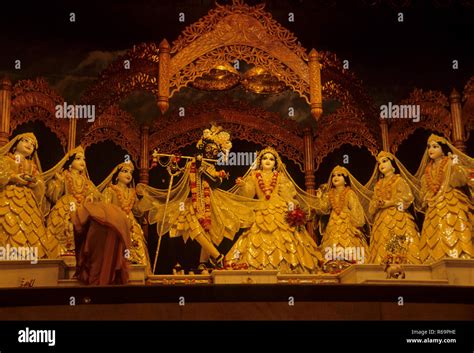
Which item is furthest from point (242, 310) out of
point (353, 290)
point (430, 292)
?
point (430, 292)

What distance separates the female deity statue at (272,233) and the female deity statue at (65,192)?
2249 millimetres

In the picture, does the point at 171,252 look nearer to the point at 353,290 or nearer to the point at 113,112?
the point at 113,112

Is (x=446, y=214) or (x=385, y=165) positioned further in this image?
(x=385, y=165)

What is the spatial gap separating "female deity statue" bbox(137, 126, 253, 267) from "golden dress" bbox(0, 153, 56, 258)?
5.86 ft

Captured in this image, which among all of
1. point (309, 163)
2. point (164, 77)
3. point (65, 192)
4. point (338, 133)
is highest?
point (164, 77)

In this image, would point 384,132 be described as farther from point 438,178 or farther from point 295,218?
point 295,218

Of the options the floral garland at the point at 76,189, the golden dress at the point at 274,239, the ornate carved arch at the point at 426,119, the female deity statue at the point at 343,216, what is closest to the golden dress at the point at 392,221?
the female deity statue at the point at 343,216

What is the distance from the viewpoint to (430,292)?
7750mm

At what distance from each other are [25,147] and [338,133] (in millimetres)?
5272

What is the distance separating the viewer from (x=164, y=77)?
10.8 metres

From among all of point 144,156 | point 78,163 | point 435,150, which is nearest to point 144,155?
point 144,156

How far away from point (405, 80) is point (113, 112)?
518 cm
